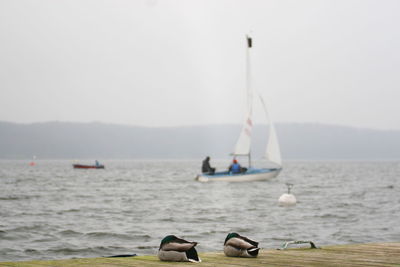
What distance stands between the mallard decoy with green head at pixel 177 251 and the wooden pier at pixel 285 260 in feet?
0.44

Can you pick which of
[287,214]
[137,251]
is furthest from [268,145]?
[137,251]

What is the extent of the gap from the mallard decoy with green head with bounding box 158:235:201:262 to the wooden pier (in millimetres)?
134

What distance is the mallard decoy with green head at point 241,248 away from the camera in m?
9.64

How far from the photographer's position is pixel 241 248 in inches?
383

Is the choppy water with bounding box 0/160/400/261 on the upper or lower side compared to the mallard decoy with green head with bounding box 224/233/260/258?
lower

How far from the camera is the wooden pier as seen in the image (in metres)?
8.88

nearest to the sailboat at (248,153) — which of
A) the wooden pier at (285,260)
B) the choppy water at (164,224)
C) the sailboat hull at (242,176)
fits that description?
the sailboat hull at (242,176)

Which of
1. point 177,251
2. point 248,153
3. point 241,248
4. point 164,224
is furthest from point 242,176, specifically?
point 177,251

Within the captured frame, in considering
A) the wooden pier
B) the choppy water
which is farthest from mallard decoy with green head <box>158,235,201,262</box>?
the choppy water

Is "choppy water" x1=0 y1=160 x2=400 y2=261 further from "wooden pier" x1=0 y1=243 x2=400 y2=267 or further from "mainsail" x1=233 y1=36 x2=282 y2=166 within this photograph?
"mainsail" x1=233 y1=36 x2=282 y2=166

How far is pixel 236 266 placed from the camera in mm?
8656

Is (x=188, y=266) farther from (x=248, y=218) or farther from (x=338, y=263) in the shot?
(x=248, y=218)

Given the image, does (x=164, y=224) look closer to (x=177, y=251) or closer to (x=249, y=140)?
(x=177, y=251)

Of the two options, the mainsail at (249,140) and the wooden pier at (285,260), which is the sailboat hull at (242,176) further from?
the wooden pier at (285,260)
